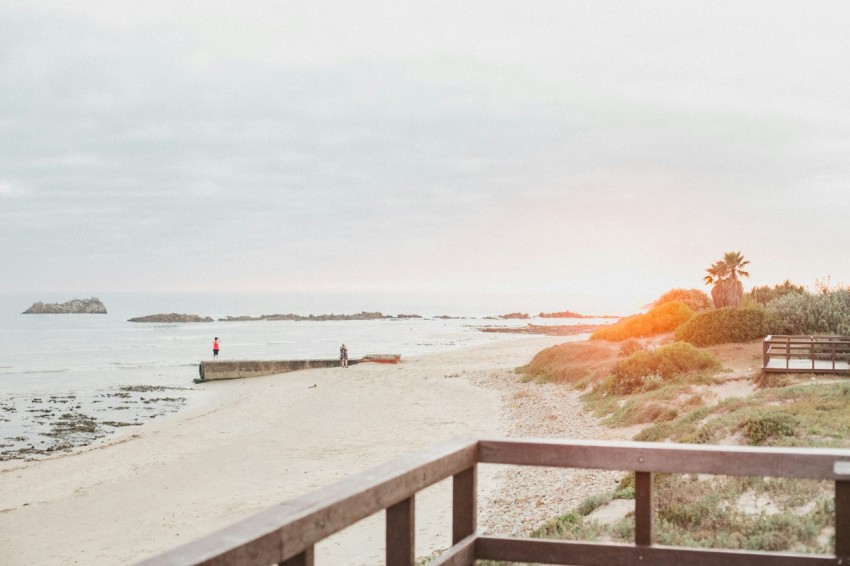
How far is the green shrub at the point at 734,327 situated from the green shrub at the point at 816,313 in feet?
1.86

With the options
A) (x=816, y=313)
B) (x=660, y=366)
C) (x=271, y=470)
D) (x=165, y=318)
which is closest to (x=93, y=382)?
(x=271, y=470)

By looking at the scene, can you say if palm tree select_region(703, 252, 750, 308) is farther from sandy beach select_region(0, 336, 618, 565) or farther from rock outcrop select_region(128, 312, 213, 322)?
rock outcrop select_region(128, 312, 213, 322)

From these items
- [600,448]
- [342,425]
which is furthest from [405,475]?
[342,425]

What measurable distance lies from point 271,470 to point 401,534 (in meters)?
16.4

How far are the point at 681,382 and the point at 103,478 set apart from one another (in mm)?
15700

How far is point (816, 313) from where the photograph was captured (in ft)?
87.4

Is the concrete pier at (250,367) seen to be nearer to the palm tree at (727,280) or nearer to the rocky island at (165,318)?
the palm tree at (727,280)

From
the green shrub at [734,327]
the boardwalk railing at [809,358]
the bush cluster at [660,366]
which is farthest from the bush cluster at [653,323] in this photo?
the boardwalk railing at [809,358]

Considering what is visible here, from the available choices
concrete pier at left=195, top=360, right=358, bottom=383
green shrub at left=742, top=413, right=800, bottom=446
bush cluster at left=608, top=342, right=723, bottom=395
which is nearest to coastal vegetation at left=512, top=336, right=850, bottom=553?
green shrub at left=742, top=413, right=800, bottom=446

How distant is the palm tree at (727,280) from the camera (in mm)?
42569

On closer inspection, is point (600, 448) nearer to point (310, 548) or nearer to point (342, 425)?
point (310, 548)

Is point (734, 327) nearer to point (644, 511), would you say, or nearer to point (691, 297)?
point (691, 297)

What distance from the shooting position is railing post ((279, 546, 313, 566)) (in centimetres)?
224

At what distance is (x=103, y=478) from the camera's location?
19.3 metres
